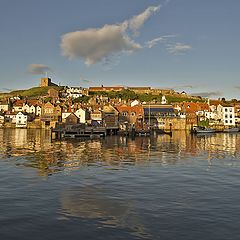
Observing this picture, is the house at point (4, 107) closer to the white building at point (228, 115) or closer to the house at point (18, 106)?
the house at point (18, 106)

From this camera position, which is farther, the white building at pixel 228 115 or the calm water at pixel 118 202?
the white building at pixel 228 115

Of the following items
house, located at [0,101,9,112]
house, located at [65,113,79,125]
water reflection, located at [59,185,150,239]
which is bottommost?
water reflection, located at [59,185,150,239]

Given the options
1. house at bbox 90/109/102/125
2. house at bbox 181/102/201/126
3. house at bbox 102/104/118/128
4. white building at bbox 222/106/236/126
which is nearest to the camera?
house at bbox 102/104/118/128

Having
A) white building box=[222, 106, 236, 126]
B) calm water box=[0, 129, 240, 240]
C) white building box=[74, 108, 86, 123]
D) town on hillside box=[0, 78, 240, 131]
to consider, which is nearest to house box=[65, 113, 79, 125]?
town on hillside box=[0, 78, 240, 131]

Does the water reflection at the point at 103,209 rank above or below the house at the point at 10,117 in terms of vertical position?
below

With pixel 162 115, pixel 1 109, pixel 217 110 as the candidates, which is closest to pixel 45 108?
pixel 1 109

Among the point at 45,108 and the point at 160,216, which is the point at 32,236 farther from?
the point at 45,108

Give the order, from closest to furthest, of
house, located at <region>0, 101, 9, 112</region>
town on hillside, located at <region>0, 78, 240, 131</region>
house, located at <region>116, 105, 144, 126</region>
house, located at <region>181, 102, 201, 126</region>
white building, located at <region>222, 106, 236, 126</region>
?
house, located at <region>116, 105, 144, 126</region>
town on hillside, located at <region>0, 78, 240, 131</region>
house, located at <region>181, 102, 201, 126</region>
white building, located at <region>222, 106, 236, 126</region>
house, located at <region>0, 101, 9, 112</region>

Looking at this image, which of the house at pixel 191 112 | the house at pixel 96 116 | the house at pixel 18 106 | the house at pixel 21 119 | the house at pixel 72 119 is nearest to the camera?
the house at pixel 72 119

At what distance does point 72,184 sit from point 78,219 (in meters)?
6.92

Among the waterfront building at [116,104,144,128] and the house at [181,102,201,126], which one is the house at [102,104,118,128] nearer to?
the waterfront building at [116,104,144,128]

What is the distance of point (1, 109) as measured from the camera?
449 ft

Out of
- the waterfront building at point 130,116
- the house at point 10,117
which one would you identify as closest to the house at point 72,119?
the waterfront building at point 130,116

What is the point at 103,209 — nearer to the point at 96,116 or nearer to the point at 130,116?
the point at 130,116
